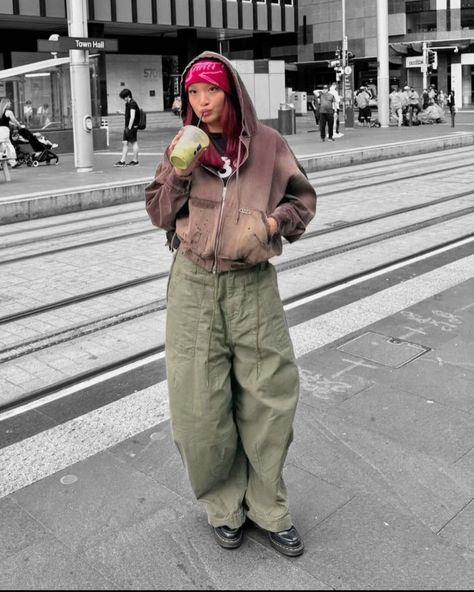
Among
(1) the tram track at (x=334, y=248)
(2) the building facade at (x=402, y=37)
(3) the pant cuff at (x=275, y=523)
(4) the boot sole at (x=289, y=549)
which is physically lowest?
(4) the boot sole at (x=289, y=549)

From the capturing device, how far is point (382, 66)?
3206 centimetres

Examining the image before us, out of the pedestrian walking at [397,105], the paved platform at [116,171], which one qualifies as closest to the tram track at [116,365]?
the paved platform at [116,171]

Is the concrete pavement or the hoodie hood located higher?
the hoodie hood

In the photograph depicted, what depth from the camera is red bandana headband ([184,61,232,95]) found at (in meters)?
2.84

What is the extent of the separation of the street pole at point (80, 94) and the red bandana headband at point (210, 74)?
14.6 metres

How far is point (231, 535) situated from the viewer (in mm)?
3076

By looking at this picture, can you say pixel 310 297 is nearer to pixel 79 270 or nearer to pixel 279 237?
pixel 79 270

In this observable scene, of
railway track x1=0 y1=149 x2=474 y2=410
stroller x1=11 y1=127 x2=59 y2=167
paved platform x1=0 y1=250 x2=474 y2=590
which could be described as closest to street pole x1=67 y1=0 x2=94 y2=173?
stroller x1=11 y1=127 x2=59 y2=167

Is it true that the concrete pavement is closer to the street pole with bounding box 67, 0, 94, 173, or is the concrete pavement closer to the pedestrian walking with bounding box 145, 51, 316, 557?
the pedestrian walking with bounding box 145, 51, 316, 557

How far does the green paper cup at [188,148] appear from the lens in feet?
8.77

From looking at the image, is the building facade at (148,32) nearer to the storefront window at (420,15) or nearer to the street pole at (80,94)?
the street pole at (80,94)

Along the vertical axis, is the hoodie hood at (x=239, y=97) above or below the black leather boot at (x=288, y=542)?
above

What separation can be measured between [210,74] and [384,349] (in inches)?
120

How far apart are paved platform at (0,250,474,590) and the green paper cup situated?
150cm
